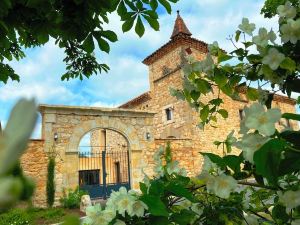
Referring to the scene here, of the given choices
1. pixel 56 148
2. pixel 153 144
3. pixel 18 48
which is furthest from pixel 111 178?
pixel 18 48

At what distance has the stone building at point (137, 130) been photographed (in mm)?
11164

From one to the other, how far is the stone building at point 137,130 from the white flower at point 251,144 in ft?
25.8

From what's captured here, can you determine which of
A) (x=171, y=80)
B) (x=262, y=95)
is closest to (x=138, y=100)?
(x=171, y=80)

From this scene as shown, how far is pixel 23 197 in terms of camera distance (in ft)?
0.55

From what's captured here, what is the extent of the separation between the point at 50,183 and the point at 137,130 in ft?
12.8

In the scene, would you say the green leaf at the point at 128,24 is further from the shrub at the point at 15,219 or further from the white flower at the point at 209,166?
the shrub at the point at 15,219

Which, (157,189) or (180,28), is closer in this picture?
(157,189)

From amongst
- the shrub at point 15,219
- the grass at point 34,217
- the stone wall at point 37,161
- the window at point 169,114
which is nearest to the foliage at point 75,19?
the grass at point 34,217

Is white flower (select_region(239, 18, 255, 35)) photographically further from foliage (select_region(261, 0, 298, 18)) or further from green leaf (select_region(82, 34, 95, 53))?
foliage (select_region(261, 0, 298, 18))

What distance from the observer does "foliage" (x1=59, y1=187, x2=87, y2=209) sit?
1040 cm

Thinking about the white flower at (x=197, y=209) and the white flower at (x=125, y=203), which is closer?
the white flower at (x=125, y=203)

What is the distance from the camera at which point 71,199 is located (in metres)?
10.4

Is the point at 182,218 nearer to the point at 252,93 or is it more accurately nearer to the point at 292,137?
the point at 292,137

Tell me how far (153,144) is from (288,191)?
40.1 feet
